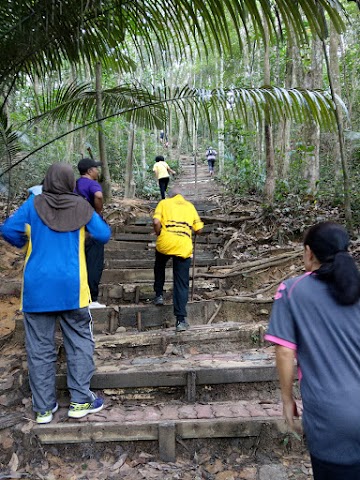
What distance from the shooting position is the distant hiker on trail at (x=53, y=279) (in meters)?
2.87

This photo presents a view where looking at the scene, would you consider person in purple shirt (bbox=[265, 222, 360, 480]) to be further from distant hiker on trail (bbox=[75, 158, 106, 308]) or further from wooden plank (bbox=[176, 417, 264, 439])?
distant hiker on trail (bbox=[75, 158, 106, 308])

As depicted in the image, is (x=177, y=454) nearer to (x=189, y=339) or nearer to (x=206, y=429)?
(x=206, y=429)

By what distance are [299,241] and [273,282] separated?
1966mm

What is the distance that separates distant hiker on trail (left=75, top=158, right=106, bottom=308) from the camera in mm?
4602

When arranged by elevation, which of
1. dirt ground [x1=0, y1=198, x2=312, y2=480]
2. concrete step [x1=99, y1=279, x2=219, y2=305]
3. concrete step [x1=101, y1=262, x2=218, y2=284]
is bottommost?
dirt ground [x1=0, y1=198, x2=312, y2=480]

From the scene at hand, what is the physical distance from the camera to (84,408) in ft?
10.2

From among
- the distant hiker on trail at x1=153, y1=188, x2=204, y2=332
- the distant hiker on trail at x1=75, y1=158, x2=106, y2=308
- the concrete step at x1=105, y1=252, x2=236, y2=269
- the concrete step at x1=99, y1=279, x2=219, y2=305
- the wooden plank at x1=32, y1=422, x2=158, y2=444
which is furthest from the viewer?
the concrete step at x1=105, y1=252, x2=236, y2=269

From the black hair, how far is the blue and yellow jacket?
6.05ft

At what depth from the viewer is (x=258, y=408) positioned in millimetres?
3285

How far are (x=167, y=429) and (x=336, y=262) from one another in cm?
208

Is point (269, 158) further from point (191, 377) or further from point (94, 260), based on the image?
point (191, 377)

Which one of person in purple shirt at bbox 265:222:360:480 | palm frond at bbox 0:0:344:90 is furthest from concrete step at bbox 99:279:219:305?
person in purple shirt at bbox 265:222:360:480

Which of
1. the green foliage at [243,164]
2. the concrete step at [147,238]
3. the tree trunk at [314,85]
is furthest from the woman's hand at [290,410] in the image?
the green foliage at [243,164]

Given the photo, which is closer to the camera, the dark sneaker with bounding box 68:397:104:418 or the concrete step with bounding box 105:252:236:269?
the dark sneaker with bounding box 68:397:104:418
